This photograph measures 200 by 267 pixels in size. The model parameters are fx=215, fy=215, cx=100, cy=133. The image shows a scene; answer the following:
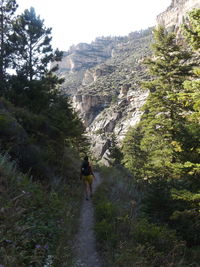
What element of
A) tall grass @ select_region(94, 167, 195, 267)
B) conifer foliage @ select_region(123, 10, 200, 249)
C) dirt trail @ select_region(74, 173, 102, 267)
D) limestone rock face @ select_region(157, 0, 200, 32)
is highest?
limestone rock face @ select_region(157, 0, 200, 32)

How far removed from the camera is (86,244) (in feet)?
17.7

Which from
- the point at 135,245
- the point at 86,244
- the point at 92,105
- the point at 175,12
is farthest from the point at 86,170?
the point at 175,12

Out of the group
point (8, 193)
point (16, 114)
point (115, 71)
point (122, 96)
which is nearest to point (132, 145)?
point (16, 114)

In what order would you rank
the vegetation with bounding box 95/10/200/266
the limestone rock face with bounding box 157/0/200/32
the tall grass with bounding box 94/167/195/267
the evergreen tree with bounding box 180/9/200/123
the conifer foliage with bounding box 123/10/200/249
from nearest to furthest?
the tall grass with bounding box 94/167/195/267 → the vegetation with bounding box 95/10/200/266 → the evergreen tree with bounding box 180/9/200/123 → the conifer foliage with bounding box 123/10/200/249 → the limestone rock face with bounding box 157/0/200/32

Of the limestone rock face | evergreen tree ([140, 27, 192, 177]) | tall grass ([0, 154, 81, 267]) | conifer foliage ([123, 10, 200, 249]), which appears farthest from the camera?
the limestone rock face

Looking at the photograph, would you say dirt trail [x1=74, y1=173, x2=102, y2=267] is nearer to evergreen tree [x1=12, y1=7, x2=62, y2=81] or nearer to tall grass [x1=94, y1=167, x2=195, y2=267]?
tall grass [x1=94, y1=167, x2=195, y2=267]

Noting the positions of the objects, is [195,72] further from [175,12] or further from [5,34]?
[175,12]

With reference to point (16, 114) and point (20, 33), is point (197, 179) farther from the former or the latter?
point (20, 33)

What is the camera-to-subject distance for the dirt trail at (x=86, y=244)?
454 centimetres

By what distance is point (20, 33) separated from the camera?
62.7 feet

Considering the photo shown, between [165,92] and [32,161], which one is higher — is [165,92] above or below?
above

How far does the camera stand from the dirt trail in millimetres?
4535

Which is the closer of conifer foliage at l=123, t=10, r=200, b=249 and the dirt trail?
the dirt trail

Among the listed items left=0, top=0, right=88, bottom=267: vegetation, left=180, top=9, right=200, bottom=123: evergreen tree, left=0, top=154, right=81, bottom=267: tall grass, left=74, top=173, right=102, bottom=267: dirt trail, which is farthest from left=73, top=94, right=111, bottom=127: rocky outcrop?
left=0, top=154, right=81, bottom=267: tall grass
